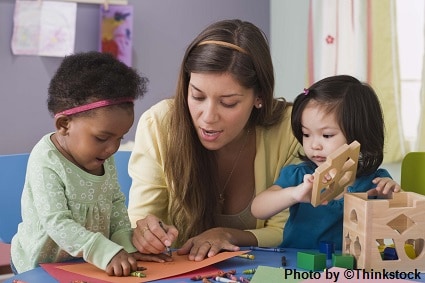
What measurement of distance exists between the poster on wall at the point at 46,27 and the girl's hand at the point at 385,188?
2195mm

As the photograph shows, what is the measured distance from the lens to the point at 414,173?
5.49 feet

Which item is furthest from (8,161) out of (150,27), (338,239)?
(150,27)

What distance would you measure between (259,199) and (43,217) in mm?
495

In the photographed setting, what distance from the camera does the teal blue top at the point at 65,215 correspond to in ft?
3.96

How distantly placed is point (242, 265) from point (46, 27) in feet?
7.56

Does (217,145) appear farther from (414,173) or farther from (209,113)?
(414,173)

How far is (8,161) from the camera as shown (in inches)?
77.0

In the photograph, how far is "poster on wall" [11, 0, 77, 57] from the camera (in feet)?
10.5

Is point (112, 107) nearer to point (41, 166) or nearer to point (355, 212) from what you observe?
point (41, 166)

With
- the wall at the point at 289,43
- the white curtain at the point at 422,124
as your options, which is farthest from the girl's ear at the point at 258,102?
the wall at the point at 289,43

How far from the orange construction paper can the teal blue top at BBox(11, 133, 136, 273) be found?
0.07 feet

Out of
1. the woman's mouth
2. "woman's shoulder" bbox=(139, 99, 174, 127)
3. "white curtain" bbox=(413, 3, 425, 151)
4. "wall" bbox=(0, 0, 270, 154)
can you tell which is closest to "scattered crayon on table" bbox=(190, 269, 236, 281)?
the woman's mouth

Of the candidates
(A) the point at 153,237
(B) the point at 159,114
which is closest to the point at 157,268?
(A) the point at 153,237

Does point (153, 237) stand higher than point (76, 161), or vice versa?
point (76, 161)
